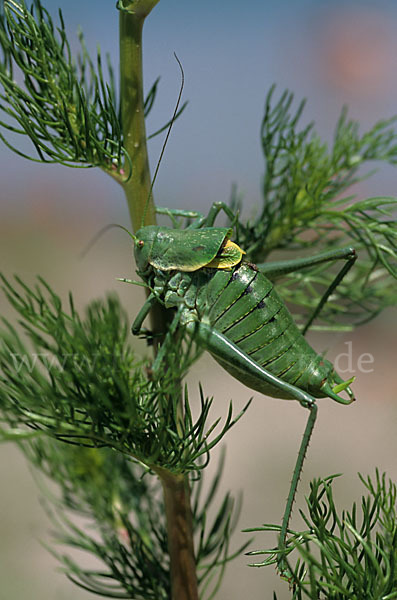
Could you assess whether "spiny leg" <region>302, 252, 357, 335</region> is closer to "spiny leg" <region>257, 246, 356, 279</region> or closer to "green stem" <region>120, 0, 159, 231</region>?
"spiny leg" <region>257, 246, 356, 279</region>

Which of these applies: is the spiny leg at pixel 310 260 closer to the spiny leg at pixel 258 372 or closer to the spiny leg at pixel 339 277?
the spiny leg at pixel 339 277

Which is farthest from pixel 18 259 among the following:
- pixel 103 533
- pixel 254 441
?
pixel 103 533

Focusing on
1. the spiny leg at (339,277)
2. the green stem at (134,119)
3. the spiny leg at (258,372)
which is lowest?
the spiny leg at (258,372)

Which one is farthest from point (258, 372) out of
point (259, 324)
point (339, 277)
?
point (339, 277)

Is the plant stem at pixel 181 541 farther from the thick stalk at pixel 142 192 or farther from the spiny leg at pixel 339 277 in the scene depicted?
the spiny leg at pixel 339 277

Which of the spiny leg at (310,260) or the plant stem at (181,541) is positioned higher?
the spiny leg at (310,260)

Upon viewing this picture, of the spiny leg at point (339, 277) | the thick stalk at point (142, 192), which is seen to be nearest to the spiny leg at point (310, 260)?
the spiny leg at point (339, 277)
